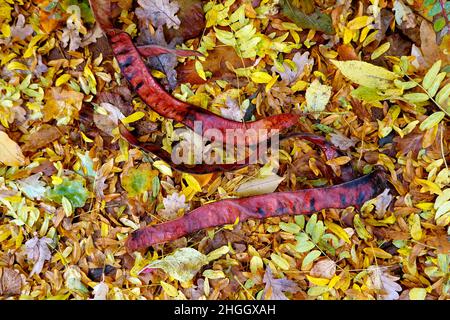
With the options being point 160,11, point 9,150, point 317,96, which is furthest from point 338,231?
point 9,150

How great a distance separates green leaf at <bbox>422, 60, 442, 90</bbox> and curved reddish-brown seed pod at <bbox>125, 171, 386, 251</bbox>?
23 cm

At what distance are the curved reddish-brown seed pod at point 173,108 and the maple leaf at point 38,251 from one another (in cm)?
42

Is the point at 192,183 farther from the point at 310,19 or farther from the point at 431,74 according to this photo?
the point at 431,74

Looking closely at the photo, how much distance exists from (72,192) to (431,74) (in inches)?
34.2

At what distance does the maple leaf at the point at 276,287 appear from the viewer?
982 mm

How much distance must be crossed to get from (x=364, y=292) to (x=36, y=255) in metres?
0.78

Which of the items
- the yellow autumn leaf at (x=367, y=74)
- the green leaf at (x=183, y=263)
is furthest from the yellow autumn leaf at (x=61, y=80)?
the yellow autumn leaf at (x=367, y=74)

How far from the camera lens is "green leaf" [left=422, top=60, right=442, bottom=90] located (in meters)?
0.95

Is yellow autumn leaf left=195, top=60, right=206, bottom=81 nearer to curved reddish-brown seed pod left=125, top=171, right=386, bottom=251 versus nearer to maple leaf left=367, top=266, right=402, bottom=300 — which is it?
curved reddish-brown seed pod left=125, top=171, right=386, bottom=251

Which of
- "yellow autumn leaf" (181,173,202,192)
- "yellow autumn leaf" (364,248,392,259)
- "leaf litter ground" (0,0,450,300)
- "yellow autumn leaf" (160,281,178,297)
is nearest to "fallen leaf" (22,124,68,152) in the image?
"leaf litter ground" (0,0,450,300)

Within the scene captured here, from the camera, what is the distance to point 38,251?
40.2 inches

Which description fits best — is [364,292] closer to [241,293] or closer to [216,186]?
[241,293]
